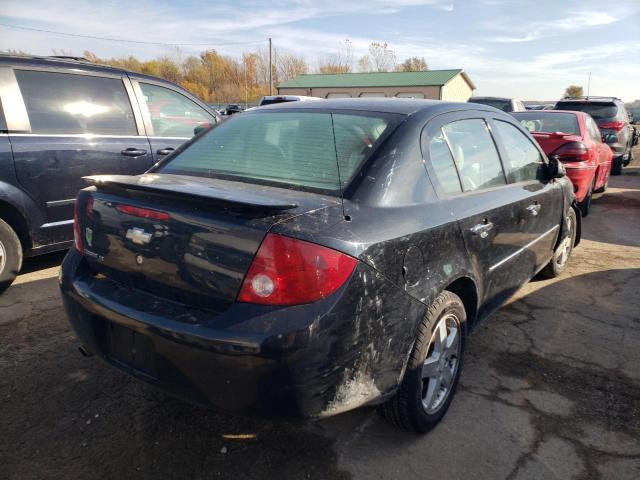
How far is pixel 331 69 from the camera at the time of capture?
73.9 m

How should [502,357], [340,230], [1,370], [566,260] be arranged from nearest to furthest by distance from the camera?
[340,230] → [1,370] → [502,357] → [566,260]

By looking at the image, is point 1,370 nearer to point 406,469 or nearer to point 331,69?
point 406,469

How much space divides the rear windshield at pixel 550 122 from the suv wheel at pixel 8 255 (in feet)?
22.9

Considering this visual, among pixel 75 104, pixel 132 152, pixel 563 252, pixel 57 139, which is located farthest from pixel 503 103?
pixel 57 139

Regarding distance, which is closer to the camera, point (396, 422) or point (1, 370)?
point (396, 422)

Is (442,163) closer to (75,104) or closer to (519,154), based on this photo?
(519,154)

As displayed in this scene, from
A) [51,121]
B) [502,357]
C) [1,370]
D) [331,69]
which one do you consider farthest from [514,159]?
[331,69]

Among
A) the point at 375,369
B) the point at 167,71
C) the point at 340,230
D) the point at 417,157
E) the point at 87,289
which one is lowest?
the point at 375,369

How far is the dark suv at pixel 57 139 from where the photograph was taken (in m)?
3.92

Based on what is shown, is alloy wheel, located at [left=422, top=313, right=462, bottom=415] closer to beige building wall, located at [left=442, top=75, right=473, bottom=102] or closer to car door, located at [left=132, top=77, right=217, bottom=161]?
car door, located at [left=132, top=77, right=217, bottom=161]

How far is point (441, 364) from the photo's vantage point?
2.45 m

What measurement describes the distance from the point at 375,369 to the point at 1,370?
7.47 ft

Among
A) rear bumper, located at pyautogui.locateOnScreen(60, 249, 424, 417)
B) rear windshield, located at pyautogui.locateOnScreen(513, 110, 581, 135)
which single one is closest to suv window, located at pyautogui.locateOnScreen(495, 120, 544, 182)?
rear bumper, located at pyautogui.locateOnScreen(60, 249, 424, 417)

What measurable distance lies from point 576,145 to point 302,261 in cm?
588
